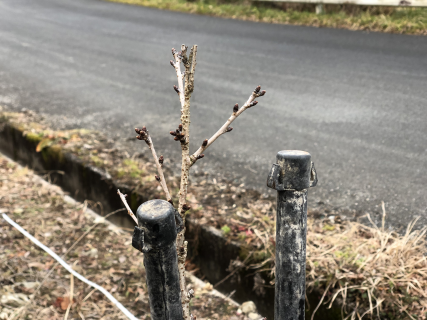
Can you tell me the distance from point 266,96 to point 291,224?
4.19 metres

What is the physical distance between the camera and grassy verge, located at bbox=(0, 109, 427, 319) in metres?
2.05

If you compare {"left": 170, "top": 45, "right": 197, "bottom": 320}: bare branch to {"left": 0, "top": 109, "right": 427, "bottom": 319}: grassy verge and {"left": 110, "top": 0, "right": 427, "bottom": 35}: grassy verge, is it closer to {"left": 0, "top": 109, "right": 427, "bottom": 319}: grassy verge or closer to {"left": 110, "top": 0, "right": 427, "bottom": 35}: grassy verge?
→ {"left": 0, "top": 109, "right": 427, "bottom": 319}: grassy verge

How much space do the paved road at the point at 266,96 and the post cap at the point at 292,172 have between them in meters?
1.89

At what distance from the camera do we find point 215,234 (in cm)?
266

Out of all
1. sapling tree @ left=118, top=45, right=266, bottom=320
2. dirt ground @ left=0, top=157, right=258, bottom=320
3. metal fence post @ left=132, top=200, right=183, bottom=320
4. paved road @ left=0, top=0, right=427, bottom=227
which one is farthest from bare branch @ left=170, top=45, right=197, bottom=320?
paved road @ left=0, top=0, right=427, bottom=227

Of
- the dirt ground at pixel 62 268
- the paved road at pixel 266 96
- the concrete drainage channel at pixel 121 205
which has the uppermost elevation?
the paved road at pixel 266 96

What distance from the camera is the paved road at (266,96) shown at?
11.7 feet

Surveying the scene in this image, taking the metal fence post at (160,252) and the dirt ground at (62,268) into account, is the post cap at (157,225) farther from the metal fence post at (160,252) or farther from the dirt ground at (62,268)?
the dirt ground at (62,268)

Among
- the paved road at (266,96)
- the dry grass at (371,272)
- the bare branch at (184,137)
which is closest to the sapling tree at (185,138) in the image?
the bare branch at (184,137)

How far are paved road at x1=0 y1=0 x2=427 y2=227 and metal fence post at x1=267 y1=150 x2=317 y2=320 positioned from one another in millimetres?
1774

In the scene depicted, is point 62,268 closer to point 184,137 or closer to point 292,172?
point 184,137

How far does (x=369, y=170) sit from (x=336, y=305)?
1.69m

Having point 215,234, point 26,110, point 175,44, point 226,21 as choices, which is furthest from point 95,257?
point 226,21

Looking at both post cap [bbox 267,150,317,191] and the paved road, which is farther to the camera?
the paved road
